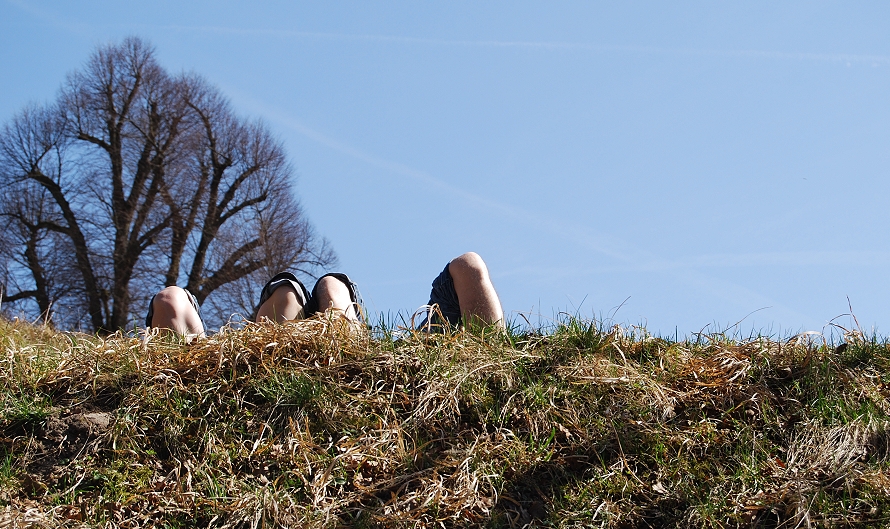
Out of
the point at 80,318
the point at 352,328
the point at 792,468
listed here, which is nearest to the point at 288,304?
the point at 352,328

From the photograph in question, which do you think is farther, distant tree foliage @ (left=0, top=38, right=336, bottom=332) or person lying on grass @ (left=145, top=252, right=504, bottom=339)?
distant tree foliage @ (left=0, top=38, right=336, bottom=332)

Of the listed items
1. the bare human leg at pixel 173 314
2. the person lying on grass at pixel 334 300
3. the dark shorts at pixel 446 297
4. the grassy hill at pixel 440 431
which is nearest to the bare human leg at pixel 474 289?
the person lying on grass at pixel 334 300

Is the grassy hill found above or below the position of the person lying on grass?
below

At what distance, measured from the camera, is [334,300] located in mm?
4781

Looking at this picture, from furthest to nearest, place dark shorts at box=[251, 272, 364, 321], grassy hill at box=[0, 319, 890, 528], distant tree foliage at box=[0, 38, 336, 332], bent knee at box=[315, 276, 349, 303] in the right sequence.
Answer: distant tree foliage at box=[0, 38, 336, 332] < dark shorts at box=[251, 272, 364, 321] < bent knee at box=[315, 276, 349, 303] < grassy hill at box=[0, 319, 890, 528]

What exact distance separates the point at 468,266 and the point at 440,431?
138 centimetres

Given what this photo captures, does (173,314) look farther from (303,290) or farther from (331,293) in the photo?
(331,293)

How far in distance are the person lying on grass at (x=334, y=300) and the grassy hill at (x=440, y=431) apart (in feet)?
1.57

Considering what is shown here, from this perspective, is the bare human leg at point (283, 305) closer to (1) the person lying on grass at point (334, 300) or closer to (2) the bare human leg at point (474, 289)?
(1) the person lying on grass at point (334, 300)

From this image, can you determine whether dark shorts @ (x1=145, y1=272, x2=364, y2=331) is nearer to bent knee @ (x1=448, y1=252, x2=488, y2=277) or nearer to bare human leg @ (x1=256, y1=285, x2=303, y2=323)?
bare human leg @ (x1=256, y1=285, x2=303, y2=323)

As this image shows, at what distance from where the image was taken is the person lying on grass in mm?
4504

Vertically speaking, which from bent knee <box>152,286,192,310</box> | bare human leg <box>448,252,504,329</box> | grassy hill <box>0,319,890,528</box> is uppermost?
bent knee <box>152,286,192,310</box>

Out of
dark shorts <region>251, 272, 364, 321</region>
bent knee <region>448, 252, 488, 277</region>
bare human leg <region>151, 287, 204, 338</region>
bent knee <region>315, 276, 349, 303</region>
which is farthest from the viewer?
dark shorts <region>251, 272, 364, 321</region>

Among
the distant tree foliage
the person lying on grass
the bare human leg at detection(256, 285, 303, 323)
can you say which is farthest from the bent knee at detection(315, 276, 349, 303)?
the distant tree foliage
